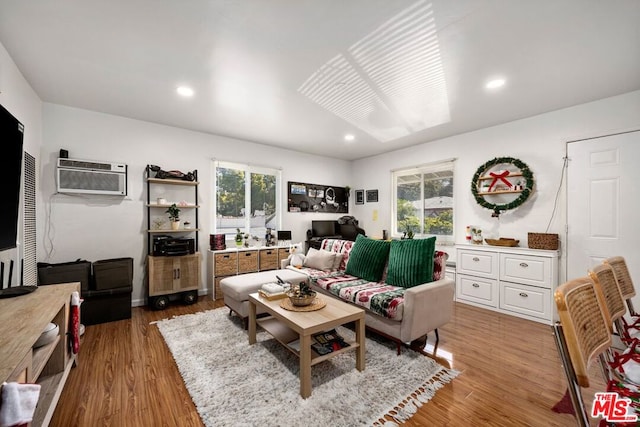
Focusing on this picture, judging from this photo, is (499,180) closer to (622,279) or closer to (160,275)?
(622,279)

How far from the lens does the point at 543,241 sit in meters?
3.31

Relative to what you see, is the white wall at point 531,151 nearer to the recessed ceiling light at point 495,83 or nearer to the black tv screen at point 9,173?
the recessed ceiling light at point 495,83

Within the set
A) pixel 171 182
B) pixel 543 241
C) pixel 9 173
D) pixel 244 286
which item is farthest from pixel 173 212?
pixel 543 241

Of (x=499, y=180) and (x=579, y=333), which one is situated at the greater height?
(x=499, y=180)

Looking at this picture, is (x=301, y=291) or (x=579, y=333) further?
(x=301, y=291)

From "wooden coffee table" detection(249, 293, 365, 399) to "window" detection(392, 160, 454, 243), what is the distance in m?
2.65

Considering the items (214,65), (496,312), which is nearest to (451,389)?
(496,312)

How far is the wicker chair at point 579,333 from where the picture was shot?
0.93 meters

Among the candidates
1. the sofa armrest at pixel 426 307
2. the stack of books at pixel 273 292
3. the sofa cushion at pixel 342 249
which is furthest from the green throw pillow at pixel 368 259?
the stack of books at pixel 273 292

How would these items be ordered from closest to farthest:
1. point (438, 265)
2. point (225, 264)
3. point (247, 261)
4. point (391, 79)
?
point (391, 79), point (438, 265), point (225, 264), point (247, 261)

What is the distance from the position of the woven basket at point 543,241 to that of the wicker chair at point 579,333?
2471mm

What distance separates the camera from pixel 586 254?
3141 mm

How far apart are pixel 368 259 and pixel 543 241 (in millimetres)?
2240

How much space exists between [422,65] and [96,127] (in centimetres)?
401
